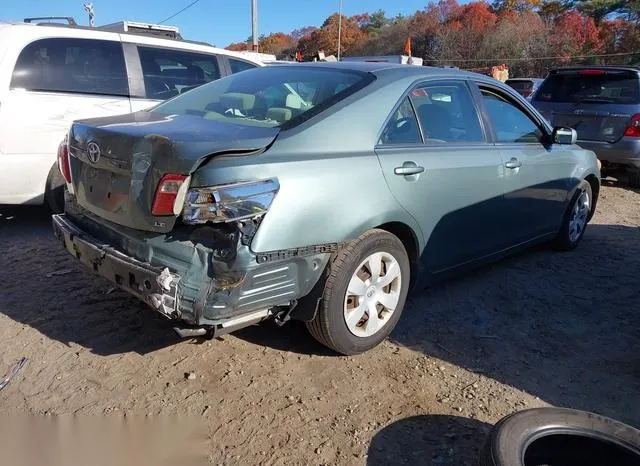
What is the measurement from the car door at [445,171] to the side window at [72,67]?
10.9ft

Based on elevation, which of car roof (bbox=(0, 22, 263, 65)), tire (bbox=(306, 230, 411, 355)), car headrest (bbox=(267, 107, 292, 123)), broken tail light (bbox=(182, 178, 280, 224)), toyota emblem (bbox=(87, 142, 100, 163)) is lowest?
tire (bbox=(306, 230, 411, 355))

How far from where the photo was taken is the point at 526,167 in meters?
4.36

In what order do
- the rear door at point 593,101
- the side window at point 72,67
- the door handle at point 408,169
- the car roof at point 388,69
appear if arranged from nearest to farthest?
the door handle at point 408,169, the car roof at point 388,69, the side window at point 72,67, the rear door at point 593,101

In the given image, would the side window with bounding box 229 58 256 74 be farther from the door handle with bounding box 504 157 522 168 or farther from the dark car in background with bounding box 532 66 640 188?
the dark car in background with bounding box 532 66 640 188

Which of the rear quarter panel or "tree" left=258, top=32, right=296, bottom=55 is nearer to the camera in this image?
the rear quarter panel

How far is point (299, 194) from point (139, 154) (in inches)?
31.0

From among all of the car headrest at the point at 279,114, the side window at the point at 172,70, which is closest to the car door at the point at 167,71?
the side window at the point at 172,70

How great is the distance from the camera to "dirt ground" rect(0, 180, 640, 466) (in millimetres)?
2639


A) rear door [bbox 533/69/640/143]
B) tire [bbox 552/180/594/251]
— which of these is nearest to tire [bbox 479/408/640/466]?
tire [bbox 552/180/594/251]

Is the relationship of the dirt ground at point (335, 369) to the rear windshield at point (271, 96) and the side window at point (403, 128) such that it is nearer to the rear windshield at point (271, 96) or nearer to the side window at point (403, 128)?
the side window at point (403, 128)

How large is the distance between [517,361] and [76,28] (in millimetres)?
4849

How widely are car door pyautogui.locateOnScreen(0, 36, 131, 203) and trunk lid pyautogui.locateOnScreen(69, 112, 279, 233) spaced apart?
77.7 inches

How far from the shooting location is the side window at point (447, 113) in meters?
3.61

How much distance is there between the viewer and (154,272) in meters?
2.60
